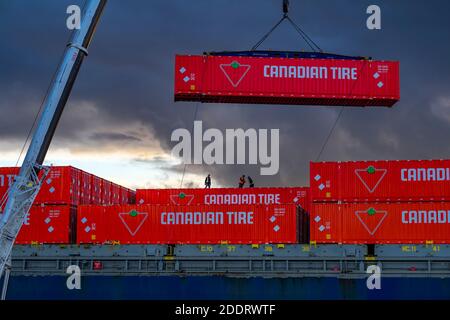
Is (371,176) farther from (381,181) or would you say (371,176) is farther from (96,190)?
(96,190)

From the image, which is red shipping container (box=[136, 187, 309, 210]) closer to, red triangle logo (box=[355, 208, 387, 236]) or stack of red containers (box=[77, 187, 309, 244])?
stack of red containers (box=[77, 187, 309, 244])

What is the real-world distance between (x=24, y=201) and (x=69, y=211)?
1427 cm

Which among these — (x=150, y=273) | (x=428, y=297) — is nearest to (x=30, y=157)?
(x=150, y=273)

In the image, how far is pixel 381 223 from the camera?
3472 cm

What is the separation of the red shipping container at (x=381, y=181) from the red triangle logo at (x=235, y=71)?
6.61m

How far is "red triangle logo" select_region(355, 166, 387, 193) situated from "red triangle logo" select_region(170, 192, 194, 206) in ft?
47.4

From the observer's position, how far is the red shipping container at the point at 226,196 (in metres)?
44.4

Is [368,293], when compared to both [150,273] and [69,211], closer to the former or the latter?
[150,273]

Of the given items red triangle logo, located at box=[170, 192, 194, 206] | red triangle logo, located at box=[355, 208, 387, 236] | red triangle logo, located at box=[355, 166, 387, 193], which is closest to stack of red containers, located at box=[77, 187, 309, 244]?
red triangle logo, located at box=[355, 208, 387, 236]

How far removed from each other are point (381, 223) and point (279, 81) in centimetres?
992

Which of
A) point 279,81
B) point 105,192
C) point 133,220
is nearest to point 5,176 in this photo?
point 105,192

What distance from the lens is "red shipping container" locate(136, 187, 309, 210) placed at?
146 ft

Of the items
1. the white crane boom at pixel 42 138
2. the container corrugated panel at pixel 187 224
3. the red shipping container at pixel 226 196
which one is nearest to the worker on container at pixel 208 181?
the red shipping container at pixel 226 196

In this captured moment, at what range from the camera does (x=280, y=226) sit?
35.1 meters
